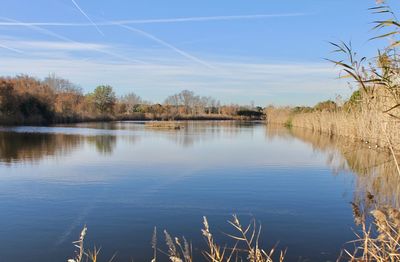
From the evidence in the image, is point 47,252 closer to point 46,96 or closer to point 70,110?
point 46,96

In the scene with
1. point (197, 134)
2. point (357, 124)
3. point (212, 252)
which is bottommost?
point (197, 134)

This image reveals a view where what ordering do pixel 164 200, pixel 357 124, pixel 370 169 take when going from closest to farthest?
pixel 164 200, pixel 370 169, pixel 357 124

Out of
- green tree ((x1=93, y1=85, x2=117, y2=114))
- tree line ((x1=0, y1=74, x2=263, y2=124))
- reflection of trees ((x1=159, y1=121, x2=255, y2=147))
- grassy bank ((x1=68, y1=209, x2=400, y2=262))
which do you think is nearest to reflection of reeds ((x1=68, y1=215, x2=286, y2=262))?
grassy bank ((x1=68, y1=209, x2=400, y2=262))

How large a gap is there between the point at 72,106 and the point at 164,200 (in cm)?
4726

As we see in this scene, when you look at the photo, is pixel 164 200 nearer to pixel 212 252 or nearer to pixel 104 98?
pixel 212 252

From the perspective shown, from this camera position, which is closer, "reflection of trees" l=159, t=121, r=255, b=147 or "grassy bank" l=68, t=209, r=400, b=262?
"grassy bank" l=68, t=209, r=400, b=262

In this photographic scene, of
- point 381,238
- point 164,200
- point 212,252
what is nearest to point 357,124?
point 164,200

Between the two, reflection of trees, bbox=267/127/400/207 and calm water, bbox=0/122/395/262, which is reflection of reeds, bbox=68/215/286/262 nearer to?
calm water, bbox=0/122/395/262

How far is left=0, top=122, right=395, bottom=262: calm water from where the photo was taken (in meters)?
5.12

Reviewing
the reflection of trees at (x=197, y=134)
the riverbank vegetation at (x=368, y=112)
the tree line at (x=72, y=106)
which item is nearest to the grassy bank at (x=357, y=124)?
the riverbank vegetation at (x=368, y=112)

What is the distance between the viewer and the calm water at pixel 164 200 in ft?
16.8

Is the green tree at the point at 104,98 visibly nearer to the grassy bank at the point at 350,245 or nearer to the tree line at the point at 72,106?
the tree line at the point at 72,106

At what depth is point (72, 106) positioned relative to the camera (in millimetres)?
51750

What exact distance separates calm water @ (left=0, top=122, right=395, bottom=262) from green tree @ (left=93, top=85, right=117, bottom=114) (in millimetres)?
47827
